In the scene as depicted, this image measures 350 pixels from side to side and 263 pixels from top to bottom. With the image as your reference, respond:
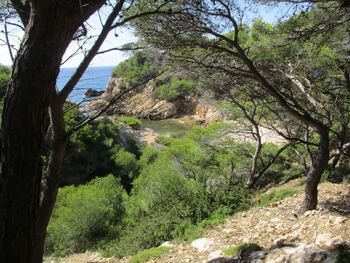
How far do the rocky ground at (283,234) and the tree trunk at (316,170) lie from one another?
8.7 inches

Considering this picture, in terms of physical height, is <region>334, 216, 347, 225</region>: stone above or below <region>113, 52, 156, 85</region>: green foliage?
below

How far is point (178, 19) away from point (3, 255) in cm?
350

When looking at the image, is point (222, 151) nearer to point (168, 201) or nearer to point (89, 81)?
point (168, 201)

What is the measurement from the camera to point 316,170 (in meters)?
5.86

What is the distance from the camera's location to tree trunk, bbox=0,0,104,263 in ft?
7.91

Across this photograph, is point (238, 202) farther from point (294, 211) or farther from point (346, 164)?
point (346, 164)

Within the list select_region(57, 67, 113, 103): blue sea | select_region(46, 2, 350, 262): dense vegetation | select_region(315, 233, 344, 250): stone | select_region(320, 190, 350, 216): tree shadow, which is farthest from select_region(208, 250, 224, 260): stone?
select_region(57, 67, 113, 103): blue sea

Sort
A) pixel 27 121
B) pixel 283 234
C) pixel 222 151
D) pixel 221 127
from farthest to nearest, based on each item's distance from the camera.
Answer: pixel 221 127, pixel 222 151, pixel 283 234, pixel 27 121

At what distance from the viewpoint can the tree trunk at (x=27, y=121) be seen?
241cm

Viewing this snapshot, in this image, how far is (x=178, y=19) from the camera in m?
4.95

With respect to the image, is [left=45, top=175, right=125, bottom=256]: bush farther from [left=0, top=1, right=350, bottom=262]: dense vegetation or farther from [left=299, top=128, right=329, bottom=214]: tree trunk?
[left=299, top=128, right=329, bottom=214]: tree trunk

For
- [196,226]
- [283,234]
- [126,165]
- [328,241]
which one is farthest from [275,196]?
[126,165]

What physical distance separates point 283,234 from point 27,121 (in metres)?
3.87

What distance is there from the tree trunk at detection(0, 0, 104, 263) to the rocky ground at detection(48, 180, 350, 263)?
2.57 metres
